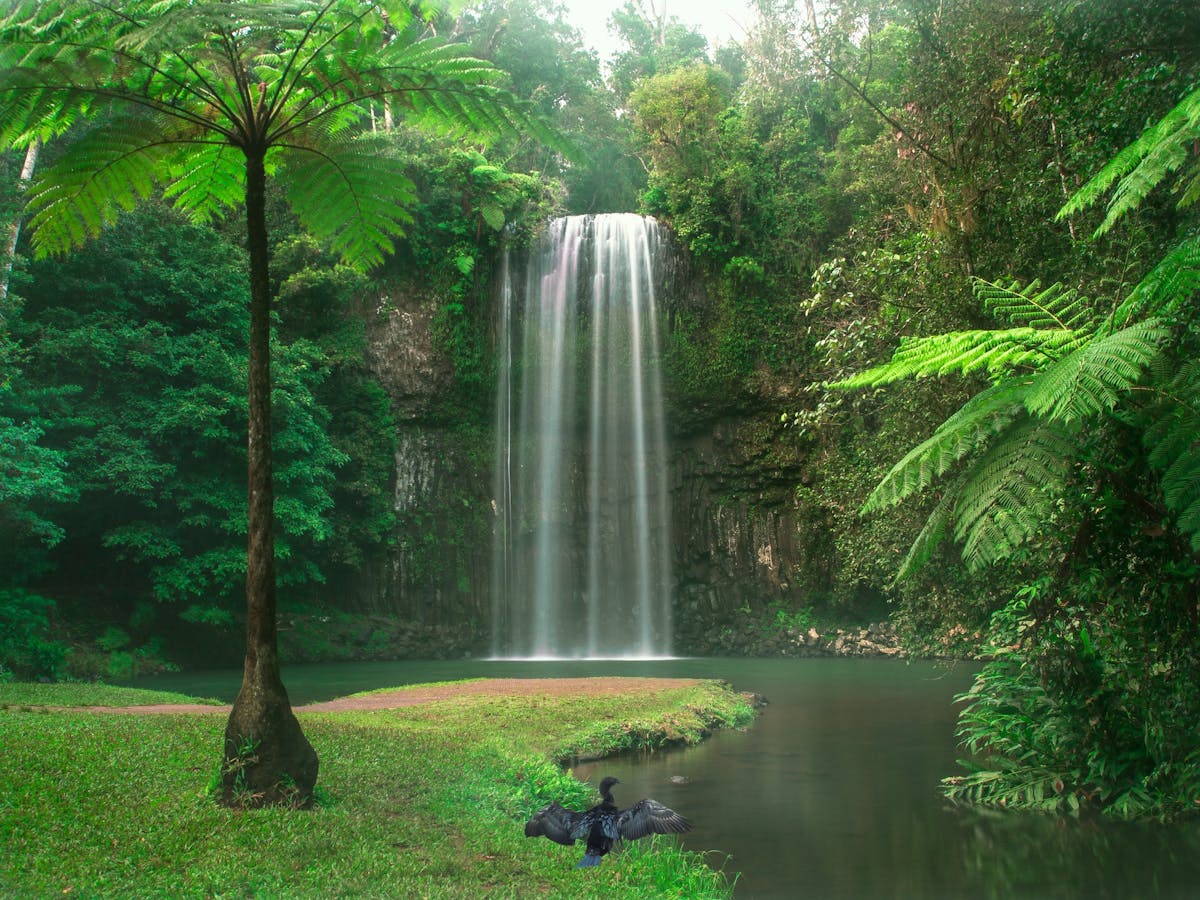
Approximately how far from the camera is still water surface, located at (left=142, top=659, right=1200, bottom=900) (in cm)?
648

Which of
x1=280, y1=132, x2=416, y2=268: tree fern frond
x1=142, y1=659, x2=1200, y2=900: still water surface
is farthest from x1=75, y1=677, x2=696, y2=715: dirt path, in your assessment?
x1=280, y1=132, x2=416, y2=268: tree fern frond

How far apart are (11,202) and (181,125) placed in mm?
12089

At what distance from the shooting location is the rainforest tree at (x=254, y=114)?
5.45m

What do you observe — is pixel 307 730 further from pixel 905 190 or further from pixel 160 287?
pixel 160 287

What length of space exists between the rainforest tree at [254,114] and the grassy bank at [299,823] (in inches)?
20.3

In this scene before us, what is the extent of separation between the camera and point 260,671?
6.06 metres

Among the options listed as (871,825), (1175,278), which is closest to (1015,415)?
(1175,278)

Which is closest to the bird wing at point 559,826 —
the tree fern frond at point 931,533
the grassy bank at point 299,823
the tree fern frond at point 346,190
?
the grassy bank at point 299,823

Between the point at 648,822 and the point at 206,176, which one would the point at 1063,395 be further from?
the point at 206,176

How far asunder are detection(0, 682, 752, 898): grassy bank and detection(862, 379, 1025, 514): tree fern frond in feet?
9.40

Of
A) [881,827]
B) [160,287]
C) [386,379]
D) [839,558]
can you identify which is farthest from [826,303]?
[386,379]

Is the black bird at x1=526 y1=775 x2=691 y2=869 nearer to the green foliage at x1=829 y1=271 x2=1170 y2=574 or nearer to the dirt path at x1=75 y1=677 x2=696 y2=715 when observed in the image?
the green foliage at x1=829 y1=271 x2=1170 y2=574

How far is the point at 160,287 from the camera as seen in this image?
794 inches

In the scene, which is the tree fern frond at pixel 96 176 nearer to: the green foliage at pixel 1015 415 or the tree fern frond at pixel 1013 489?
the green foliage at pixel 1015 415
